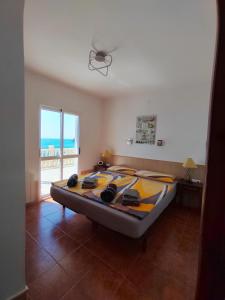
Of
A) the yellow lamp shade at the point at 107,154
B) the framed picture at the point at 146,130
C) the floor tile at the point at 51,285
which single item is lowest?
the floor tile at the point at 51,285

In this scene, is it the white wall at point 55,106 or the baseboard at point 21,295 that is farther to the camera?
the white wall at point 55,106

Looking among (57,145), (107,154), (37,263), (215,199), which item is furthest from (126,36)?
(107,154)

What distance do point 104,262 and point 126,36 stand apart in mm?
2697

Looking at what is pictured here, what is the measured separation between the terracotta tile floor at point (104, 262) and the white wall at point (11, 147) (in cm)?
46

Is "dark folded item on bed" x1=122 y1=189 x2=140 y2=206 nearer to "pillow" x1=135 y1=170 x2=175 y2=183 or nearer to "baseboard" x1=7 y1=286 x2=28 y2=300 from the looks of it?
"pillow" x1=135 y1=170 x2=175 y2=183

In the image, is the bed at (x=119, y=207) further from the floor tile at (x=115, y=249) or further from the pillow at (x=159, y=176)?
the floor tile at (x=115, y=249)

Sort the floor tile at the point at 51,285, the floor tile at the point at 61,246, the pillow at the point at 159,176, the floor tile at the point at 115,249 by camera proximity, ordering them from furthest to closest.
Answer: the pillow at the point at 159,176, the floor tile at the point at 61,246, the floor tile at the point at 115,249, the floor tile at the point at 51,285

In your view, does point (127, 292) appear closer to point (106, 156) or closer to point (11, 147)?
point (11, 147)

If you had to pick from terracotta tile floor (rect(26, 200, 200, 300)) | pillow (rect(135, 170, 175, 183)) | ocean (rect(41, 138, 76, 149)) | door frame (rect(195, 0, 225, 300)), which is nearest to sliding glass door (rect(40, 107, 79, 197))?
ocean (rect(41, 138, 76, 149))

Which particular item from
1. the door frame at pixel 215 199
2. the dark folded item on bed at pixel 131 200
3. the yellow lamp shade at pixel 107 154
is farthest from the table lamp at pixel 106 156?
the door frame at pixel 215 199

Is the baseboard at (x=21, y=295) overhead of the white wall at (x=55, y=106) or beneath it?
beneath

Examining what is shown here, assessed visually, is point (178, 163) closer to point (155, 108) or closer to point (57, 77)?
point (155, 108)

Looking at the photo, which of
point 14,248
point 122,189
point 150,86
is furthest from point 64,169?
point 150,86

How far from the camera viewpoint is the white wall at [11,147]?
103cm
